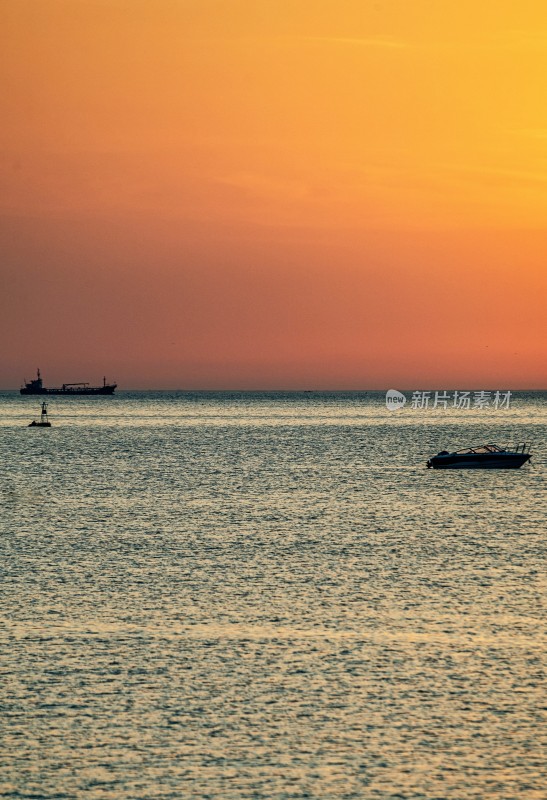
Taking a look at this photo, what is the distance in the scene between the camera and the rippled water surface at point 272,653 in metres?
21.3

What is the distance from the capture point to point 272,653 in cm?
3020

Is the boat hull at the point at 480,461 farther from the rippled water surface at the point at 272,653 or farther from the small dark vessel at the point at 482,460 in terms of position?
the rippled water surface at the point at 272,653

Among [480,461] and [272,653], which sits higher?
[480,461]

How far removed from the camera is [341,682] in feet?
89.1

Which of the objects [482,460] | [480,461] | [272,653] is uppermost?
[482,460]

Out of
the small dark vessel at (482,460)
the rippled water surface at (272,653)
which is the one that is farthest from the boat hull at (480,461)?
the rippled water surface at (272,653)

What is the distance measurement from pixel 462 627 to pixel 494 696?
7.46 metres

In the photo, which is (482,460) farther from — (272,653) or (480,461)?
(272,653)

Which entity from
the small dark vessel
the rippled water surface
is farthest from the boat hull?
the rippled water surface

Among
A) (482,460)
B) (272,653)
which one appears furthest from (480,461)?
(272,653)

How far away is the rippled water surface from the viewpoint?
21297 mm

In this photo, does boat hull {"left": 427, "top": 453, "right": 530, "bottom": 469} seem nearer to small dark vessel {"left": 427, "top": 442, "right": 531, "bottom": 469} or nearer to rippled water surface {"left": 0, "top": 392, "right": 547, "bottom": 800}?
small dark vessel {"left": 427, "top": 442, "right": 531, "bottom": 469}

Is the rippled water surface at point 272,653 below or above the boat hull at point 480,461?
below

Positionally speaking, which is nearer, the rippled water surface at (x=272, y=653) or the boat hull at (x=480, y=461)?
A: the rippled water surface at (x=272, y=653)
